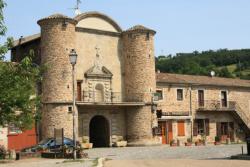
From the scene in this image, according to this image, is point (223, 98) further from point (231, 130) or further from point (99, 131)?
point (99, 131)

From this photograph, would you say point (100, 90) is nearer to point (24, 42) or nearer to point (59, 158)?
point (24, 42)

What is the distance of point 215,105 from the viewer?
44844 millimetres

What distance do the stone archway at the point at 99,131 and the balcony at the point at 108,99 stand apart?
194cm

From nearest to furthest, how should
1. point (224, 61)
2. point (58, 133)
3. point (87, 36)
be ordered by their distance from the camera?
1. point (58, 133)
2. point (87, 36)
3. point (224, 61)

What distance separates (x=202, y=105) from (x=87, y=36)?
1405 cm

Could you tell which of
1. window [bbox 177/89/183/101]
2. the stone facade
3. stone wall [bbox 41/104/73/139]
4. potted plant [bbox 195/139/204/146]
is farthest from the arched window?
potted plant [bbox 195/139/204/146]

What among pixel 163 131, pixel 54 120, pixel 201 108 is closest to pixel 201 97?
pixel 201 108

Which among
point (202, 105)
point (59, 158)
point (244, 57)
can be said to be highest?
point (244, 57)

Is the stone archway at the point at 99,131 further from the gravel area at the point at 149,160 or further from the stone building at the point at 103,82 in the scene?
the gravel area at the point at 149,160

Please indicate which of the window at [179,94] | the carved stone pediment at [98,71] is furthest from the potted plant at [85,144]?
the window at [179,94]

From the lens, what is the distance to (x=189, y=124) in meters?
43.2

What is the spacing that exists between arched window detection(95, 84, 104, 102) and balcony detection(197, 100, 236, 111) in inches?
426

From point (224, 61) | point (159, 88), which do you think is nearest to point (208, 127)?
point (159, 88)

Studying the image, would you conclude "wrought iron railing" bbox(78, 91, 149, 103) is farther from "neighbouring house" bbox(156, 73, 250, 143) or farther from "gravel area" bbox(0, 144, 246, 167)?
"gravel area" bbox(0, 144, 246, 167)
